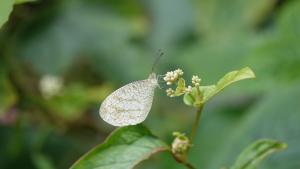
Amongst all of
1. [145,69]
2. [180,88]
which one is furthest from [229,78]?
[145,69]

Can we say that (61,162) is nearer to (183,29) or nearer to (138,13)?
(138,13)

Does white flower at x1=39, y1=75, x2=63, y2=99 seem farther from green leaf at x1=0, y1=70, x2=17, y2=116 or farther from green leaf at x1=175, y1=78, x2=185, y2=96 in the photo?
green leaf at x1=175, y1=78, x2=185, y2=96

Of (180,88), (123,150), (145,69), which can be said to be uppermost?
(145,69)

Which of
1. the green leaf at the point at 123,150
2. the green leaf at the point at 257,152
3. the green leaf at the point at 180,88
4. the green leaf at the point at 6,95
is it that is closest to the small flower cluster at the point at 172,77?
the green leaf at the point at 180,88

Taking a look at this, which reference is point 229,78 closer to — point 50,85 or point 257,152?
point 257,152

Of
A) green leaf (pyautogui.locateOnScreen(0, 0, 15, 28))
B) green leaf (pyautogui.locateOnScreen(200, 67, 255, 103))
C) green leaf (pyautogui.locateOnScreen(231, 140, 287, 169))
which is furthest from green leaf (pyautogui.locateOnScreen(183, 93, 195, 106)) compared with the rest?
green leaf (pyautogui.locateOnScreen(0, 0, 15, 28))

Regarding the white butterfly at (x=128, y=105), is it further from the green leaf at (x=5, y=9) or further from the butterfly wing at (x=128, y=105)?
the green leaf at (x=5, y=9)
